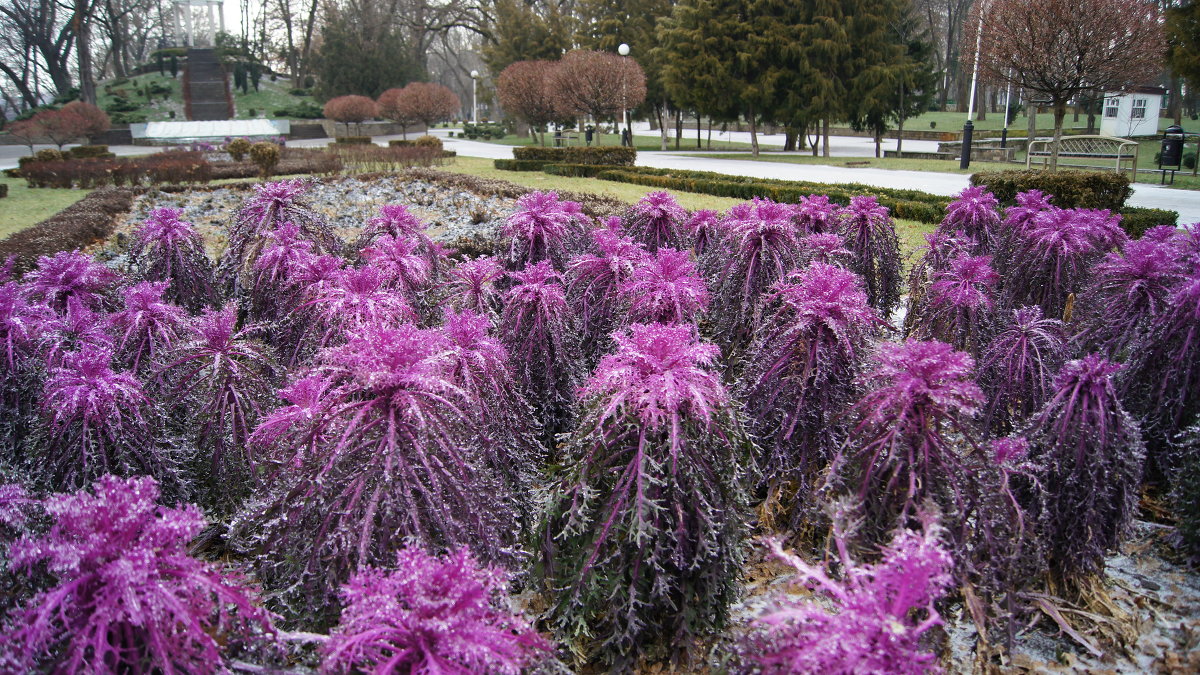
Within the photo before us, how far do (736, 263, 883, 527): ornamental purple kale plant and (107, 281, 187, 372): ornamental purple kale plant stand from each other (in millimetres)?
2821

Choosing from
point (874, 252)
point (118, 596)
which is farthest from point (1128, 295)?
point (118, 596)

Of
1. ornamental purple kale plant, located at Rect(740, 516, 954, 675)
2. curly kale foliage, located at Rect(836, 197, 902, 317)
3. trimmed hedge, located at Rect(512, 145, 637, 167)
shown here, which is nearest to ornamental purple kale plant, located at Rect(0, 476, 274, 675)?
ornamental purple kale plant, located at Rect(740, 516, 954, 675)

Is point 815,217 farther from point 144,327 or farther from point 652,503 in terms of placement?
point 144,327

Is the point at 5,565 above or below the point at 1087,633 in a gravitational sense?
above

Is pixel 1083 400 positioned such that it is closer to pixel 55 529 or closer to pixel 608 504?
pixel 608 504

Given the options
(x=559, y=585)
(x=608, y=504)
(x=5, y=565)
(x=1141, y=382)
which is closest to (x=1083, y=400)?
(x=1141, y=382)

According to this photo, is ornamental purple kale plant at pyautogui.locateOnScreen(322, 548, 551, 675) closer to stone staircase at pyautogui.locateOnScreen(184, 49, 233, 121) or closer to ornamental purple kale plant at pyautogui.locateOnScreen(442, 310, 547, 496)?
ornamental purple kale plant at pyautogui.locateOnScreen(442, 310, 547, 496)

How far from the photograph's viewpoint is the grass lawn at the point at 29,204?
38.8ft

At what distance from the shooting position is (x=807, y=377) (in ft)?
9.37

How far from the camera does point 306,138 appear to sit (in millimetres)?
43938

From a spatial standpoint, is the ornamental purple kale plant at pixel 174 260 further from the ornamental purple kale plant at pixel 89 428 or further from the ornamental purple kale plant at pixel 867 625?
the ornamental purple kale plant at pixel 867 625

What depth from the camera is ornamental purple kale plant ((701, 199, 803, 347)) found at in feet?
12.4

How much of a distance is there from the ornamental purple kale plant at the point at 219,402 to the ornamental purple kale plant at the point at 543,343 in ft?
3.86

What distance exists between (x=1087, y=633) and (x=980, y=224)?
3.53 metres
